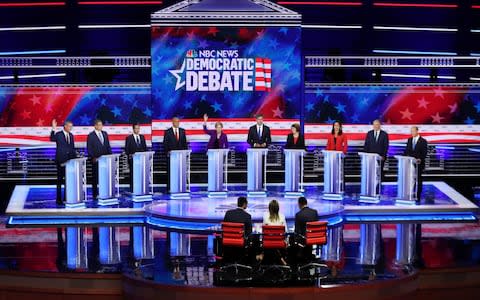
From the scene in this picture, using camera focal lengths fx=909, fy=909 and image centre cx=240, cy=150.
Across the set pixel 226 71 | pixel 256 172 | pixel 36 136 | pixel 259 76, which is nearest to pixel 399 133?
pixel 259 76

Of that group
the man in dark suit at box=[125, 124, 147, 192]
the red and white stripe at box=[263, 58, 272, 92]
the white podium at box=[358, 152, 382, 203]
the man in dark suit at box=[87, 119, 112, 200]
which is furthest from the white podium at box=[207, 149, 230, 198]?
the red and white stripe at box=[263, 58, 272, 92]

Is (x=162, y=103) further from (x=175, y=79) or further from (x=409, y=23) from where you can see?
(x=409, y=23)

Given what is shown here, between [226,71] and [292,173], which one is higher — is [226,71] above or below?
above

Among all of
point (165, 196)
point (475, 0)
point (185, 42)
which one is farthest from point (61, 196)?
point (475, 0)

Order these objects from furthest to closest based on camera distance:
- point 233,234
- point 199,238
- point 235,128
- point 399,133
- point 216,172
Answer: point 399,133, point 235,128, point 216,172, point 199,238, point 233,234

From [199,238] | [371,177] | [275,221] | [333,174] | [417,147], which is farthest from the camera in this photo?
[333,174]

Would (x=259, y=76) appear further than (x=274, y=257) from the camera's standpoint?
Yes

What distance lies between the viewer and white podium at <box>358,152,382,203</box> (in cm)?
1443

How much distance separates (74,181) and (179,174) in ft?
5.85

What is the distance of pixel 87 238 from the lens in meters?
12.4

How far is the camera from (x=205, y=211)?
A: 13.4 m

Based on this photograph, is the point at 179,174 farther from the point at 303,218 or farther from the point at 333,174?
the point at 303,218

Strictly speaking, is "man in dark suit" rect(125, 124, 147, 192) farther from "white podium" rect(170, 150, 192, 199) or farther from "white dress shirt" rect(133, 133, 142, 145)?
"white podium" rect(170, 150, 192, 199)

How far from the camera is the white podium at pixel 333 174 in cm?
1468
